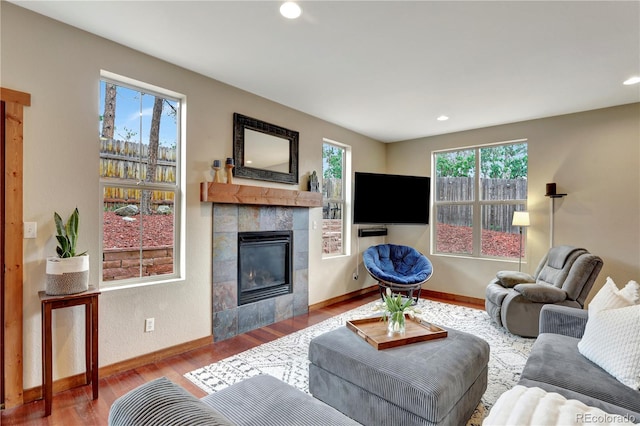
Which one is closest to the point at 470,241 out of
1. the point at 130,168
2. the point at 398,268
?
the point at 398,268

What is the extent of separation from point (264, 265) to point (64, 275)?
1.96m

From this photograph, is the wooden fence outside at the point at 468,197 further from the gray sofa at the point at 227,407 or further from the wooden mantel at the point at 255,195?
the gray sofa at the point at 227,407

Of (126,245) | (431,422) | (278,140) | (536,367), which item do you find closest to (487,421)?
(431,422)

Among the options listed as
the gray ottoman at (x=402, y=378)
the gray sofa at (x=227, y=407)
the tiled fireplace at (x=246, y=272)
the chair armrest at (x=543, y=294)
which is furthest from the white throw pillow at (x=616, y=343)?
the tiled fireplace at (x=246, y=272)

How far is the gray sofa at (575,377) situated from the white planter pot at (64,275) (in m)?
2.78

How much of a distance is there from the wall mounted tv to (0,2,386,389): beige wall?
223 cm

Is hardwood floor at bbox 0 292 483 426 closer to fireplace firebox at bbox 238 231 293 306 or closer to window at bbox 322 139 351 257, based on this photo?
fireplace firebox at bbox 238 231 293 306

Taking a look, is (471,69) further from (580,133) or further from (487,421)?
(487,421)

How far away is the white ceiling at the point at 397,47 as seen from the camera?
212 centimetres

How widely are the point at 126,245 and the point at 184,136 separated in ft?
3.66

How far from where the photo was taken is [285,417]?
134cm

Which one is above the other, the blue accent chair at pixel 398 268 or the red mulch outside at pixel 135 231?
the red mulch outside at pixel 135 231

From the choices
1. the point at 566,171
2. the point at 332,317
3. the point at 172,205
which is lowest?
the point at 332,317

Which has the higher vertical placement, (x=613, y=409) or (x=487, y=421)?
(x=487, y=421)
